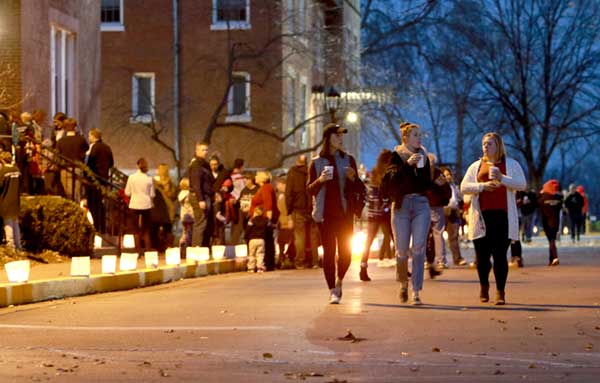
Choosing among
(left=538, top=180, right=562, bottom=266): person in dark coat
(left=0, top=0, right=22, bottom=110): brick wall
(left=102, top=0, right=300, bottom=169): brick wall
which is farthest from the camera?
(left=102, top=0, right=300, bottom=169): brick wall

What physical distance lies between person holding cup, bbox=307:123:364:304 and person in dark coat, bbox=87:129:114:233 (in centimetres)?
1168

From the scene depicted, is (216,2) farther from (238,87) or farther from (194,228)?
(194,228)

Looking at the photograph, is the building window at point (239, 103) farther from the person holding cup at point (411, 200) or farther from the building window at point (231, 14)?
the person holding cup at point (411, 200)

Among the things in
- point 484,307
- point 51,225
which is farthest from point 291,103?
point 484,307

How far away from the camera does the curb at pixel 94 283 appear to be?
17.6 metres

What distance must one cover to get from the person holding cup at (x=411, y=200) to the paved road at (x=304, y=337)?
51 cm

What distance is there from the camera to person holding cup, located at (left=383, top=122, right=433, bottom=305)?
1658 centimetres

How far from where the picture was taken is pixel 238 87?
4750cm

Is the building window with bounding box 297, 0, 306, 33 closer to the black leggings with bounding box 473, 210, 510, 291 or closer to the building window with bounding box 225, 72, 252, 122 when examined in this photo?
the building window with bounding box 225, 72, 252, 122

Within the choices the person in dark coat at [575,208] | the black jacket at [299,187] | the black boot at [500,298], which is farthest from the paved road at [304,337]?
the person in dark coat at [575,208]

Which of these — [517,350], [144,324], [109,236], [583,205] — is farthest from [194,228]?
[583,205]

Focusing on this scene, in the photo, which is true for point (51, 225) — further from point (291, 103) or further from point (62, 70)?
point (291, 103)

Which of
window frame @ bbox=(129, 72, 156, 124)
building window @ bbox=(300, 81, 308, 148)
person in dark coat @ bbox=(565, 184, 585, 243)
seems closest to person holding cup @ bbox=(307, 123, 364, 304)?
window frame @ bbox=(129, 72, 156, 124)

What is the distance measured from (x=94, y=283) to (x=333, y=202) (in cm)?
449
